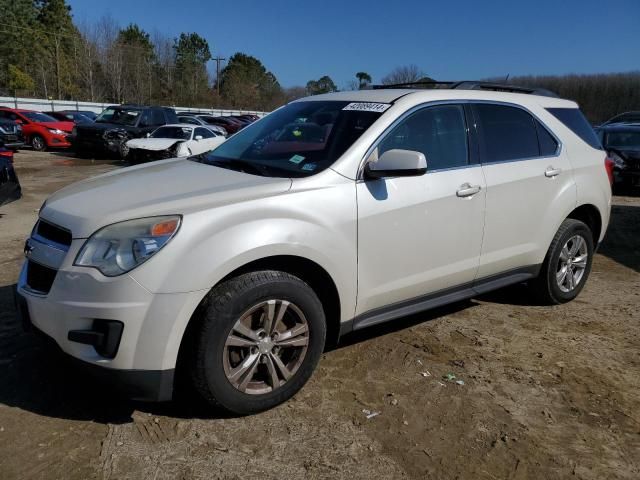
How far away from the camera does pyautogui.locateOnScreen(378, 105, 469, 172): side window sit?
3.49 metres

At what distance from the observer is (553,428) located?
2.94 m

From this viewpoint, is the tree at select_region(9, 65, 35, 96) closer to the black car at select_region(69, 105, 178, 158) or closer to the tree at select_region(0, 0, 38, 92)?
the tree at select_region(0, 0, 38, 92)

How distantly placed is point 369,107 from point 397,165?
629 millimetres

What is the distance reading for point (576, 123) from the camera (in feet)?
15.5

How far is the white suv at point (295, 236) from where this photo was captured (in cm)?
255

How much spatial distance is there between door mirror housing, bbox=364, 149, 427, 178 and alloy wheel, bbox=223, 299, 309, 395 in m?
0.94

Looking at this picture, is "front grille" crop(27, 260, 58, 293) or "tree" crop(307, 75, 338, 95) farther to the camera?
"tree" crop(307, 75, 338, 95)

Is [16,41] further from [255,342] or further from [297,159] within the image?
[255,342]

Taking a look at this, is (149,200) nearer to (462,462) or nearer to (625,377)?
(462,462)

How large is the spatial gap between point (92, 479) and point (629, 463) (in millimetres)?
2589

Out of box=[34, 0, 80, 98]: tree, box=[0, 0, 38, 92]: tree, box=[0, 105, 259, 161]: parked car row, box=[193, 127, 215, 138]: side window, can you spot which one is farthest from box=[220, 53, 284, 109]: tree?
box=[193, 127, 215, 138]: side window

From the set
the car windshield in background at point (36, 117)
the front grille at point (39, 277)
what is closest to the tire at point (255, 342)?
the front grille at point (39, 277)

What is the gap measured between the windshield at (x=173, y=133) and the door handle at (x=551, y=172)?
42.7 feet

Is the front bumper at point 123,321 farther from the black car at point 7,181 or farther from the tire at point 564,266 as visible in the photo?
the black car at point 7,181
